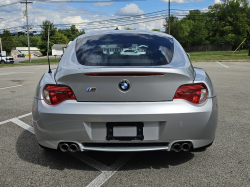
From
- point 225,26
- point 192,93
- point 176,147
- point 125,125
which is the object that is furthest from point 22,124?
point 225,26

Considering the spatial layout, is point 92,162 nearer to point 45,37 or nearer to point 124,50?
point 124,50

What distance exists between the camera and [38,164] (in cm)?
310

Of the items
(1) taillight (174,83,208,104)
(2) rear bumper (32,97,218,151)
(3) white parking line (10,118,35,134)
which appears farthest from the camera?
(3) white parking line (10,118,35,134)

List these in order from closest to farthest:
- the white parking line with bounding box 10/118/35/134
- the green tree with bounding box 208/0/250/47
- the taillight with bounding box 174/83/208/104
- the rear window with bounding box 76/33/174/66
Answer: the taillight with bounding box 174/83/208/104 < the rear window with bounding box 76/33/174/66 < the white parking line with bounding box 10/118/35/134 < the green tree with bounding box 208/0/250/47

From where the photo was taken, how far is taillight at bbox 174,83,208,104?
2699 millimetres

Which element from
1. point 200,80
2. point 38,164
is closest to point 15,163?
point 38,164

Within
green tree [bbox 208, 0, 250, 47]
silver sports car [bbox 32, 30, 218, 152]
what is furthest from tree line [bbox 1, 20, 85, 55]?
silver sports car [bbox 32, 30, 218, 152]

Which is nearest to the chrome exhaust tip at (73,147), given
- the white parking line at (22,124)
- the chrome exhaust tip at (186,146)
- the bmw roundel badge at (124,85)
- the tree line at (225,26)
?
the bmw roundel badge at (124,85)

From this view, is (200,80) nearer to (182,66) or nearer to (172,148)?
(182,66)

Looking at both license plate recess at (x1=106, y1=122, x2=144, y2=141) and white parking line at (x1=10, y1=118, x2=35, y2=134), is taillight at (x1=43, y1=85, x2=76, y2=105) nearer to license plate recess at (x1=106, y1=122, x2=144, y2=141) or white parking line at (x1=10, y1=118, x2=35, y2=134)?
license plate recess at (x1=106, y1=122, x2=144, y2=141)

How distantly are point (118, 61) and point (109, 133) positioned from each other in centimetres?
76

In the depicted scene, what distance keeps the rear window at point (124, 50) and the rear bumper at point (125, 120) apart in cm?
48

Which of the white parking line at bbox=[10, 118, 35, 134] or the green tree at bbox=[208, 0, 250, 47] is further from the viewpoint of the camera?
the green tree at bbox=[208, 0, 250, 47]

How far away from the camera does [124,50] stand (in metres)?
3.22
